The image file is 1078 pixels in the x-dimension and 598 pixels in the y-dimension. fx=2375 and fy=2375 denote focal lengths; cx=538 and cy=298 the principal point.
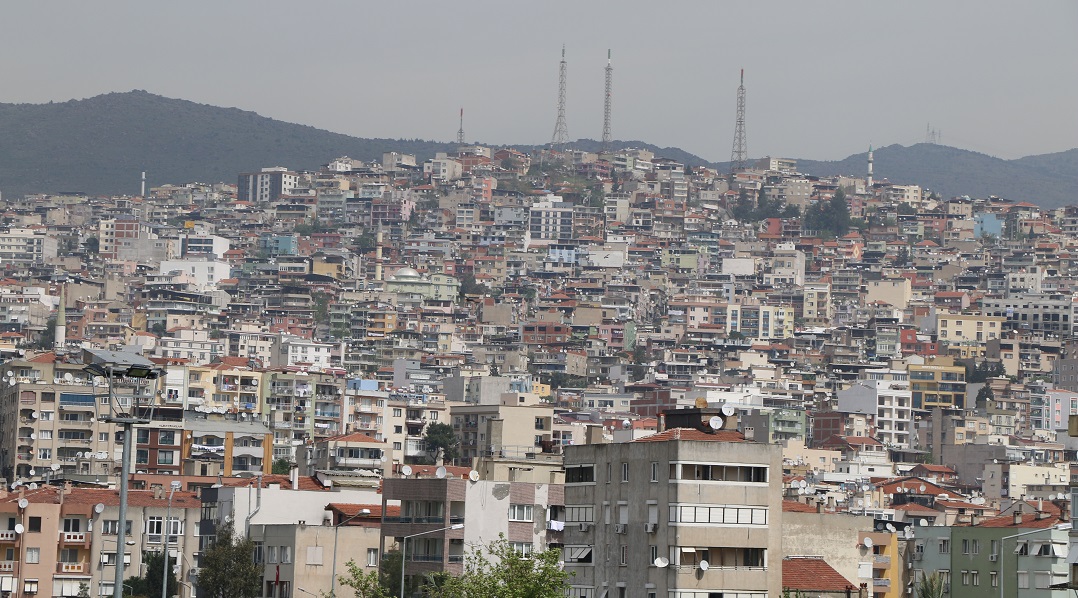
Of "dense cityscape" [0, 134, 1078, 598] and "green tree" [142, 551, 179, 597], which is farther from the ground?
"dense cityscape" [0, 134, 1078, 598]

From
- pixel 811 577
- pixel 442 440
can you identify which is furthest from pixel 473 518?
pixel 442 440

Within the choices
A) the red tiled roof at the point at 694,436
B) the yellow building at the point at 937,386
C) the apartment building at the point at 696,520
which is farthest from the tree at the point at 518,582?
the yellow building at the point at 937,386

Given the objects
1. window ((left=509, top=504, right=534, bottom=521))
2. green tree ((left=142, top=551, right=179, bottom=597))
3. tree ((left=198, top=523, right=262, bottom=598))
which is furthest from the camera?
green tree ((left=142, top=551, right=179, bottom=597))

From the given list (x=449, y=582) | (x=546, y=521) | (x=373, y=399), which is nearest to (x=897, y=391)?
(x=373, y=399)

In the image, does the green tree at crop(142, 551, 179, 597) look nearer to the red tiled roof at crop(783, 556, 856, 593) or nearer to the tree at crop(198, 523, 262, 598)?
the tree at crop(198, 523, 262, 598)

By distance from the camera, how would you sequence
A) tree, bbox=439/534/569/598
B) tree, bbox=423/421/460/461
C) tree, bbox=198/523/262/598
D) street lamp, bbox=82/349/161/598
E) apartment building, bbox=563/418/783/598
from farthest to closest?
tree, bbox=423/421/460/461 < tree, bbox=198/523/262/598 < apartment building, bbox=563/418/783/598 < tree, bbox=439/534/569/598 < street lamp, bbox=82/349/161/598

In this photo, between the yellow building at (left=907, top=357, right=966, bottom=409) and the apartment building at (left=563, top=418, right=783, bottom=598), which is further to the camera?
the yellow building at (left=907, top=357, right=966, bottom=409)

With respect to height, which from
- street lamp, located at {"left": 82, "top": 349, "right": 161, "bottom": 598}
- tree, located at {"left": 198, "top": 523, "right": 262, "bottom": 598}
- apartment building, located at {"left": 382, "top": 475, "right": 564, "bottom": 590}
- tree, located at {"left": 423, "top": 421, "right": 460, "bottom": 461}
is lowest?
tree, located at {"left": 423, "top": 421, "right": 460, "bottom": 461}

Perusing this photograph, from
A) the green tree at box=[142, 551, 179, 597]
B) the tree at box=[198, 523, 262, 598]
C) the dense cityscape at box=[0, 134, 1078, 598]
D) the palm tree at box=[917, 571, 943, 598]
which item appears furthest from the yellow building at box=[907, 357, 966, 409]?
the tree at box=[198, 523, 262, 598]
